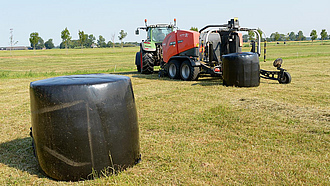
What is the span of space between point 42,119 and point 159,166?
1467 millimetres

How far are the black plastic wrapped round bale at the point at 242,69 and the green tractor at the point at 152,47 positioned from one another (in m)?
6.10

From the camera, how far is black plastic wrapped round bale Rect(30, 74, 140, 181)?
10.4ft

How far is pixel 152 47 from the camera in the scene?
15.6 m

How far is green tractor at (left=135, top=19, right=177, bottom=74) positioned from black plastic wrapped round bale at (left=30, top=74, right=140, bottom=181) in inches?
478

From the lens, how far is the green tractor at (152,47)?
1558 centimetres

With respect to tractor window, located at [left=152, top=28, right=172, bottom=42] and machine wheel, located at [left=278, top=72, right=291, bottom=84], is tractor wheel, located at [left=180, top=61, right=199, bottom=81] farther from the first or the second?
tractor window, located at [left=152, top=28, right=172, bottom=42]

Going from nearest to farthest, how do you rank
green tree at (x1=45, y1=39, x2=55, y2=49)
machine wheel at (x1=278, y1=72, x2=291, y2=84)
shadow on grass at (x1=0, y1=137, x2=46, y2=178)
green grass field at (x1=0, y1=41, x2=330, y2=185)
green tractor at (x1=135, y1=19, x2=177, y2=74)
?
green grass field at (x1=0, y1=41, x2=330, y2=185) → shadow on grass at (x1=0, y1=137, x2=46, y2=178) → machine wheel at (x1=278, y1=72, x2=291, y2=84) → green tractor at (x1=135, y1=19, x2=177, y2=74) → green tree at (x1=45, y1=39, x2=55, y2=49)

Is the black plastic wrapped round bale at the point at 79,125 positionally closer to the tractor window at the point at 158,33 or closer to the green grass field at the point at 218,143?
the green grass field at the point at 218,143

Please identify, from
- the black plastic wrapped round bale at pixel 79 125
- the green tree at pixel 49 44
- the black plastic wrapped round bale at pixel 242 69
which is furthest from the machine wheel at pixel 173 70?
the green tree at pixel 49 44

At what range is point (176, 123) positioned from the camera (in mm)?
5715

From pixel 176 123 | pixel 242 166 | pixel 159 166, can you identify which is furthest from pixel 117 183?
pixel 176 123

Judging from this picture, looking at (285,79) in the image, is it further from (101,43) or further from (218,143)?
(101,43)

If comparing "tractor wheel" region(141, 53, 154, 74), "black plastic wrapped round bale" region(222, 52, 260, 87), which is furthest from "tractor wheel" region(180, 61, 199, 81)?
"tractor wheel" region(141, 53, 154, 74)

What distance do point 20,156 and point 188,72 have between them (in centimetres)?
881
